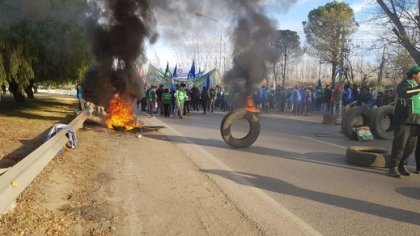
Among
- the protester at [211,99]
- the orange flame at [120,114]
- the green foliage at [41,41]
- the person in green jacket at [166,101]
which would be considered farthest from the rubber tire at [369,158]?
the protester at [211,99]

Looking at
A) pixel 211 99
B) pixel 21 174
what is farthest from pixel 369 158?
pixel 211 99

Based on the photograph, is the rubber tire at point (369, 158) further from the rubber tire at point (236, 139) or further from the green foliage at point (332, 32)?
the green foliage at point (332, 32)

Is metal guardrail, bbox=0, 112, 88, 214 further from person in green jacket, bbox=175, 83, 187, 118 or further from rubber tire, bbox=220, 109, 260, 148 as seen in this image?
person in green jacket, bbox=175, 83, 187, 118

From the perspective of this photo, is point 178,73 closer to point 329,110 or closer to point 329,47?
point 329,47

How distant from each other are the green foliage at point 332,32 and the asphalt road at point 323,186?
2529 cm

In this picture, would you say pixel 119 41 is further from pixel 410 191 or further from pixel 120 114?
pixel 410 191

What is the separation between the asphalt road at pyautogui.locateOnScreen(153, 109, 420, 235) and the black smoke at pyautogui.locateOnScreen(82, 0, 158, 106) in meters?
4.66

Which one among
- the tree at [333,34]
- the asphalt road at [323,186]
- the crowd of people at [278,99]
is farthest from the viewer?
the tree at [333,34]

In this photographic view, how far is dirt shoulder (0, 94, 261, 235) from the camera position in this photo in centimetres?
486

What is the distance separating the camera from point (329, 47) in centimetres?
3588

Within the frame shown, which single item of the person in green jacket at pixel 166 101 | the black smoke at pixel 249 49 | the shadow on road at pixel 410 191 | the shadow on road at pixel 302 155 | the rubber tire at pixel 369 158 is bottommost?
the shadow on road at pixel 410 191

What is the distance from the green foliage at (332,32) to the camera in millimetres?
35750

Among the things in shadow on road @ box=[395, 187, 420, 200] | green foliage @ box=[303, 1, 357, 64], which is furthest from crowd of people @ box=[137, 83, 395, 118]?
shadow on road @ box=[395, 187, 420, 200]

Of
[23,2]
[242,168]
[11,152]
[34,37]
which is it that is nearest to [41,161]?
[11,152]
